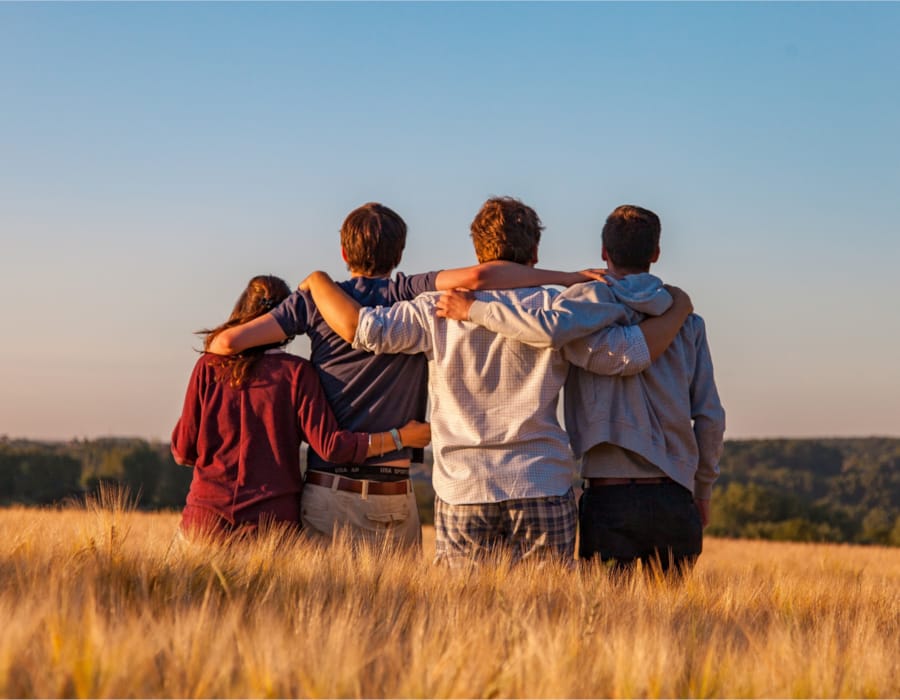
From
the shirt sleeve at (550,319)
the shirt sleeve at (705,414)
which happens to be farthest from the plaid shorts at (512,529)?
the shirt sleeve at (705,414)

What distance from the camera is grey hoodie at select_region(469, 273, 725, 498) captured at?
201 inches

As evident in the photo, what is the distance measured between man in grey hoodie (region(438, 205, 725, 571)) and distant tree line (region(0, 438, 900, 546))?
59.1 ft

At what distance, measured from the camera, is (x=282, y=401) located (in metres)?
5.50

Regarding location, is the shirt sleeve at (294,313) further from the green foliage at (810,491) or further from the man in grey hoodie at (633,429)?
the green foliage at (810,491)

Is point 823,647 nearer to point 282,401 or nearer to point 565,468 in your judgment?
point 565,468

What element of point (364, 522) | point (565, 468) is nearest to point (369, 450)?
point (364, 522)

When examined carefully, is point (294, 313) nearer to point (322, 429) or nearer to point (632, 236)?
point (322, 429)

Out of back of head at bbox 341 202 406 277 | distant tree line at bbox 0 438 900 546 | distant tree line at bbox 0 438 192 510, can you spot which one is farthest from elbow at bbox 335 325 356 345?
distant tree line at bbox 0 438 192 510

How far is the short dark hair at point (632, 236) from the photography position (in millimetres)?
5527

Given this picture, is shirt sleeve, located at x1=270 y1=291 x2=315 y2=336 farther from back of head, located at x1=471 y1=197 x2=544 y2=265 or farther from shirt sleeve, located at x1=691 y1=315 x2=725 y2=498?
shirt sleeve, located at x1=691 y1=315 x2=725 y2=498

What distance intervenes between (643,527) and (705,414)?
80 cm

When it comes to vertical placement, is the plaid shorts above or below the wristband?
below

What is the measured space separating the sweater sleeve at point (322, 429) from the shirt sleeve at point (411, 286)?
630 mm

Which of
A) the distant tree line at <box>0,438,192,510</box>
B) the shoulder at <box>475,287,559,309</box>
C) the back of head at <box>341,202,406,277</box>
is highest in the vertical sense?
the back of head at <box>341,202,406,277</box>
